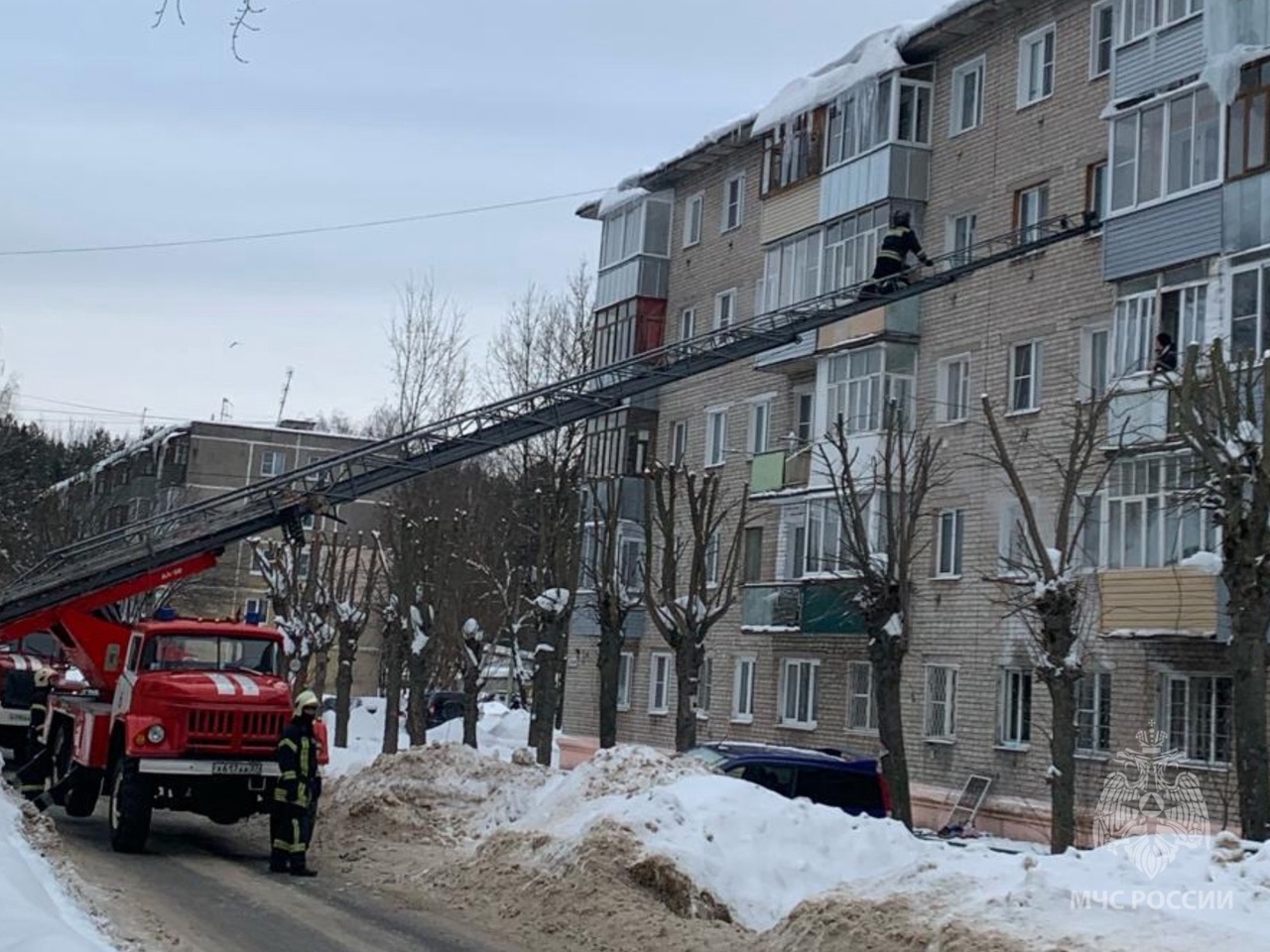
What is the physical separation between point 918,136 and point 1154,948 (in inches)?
926

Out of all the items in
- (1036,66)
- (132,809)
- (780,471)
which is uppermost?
(1036,66)

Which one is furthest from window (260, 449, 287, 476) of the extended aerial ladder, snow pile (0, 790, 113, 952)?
snow pile (0, 790, 113, 952)

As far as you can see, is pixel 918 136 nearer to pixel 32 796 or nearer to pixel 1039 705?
pixel 1039 705

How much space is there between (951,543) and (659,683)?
36.1ft

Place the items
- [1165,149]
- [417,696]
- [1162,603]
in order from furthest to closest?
[417,696] → [1165,149] → [1162,603]

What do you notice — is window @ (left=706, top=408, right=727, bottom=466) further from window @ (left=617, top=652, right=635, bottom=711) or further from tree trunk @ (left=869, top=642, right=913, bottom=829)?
tree trunk @ (left=869, top=642, right=913, bottom=829)

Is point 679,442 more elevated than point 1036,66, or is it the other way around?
point 1036,66

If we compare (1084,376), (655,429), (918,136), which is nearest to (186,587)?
(655,429)

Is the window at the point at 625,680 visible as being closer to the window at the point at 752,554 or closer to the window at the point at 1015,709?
the window at the point at 752,554

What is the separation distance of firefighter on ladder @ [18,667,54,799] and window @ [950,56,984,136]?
1858cm

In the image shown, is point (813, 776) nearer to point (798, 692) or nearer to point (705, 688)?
point (798, 692)

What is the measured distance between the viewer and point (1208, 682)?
22.1 metres

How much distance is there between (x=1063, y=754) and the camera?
59.0ft

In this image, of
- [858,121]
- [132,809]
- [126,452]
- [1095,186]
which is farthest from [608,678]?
[126,452]
